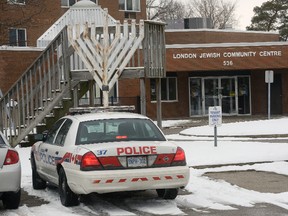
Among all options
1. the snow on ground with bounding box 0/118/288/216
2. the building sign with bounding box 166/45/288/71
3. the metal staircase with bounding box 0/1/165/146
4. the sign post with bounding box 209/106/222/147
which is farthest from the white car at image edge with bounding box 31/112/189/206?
the building sign with bounding box 166/45/288/71

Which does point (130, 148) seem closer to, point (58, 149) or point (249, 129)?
point (58, 149)

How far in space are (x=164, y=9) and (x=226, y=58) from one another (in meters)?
44.1

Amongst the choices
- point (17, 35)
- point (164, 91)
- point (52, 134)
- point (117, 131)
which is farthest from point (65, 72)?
point (17, 35)

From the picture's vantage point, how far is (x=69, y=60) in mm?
17375

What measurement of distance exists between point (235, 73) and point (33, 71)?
67.5 ft

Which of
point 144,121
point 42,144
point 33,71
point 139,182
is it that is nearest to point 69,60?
point 33,71

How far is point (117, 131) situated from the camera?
9.63 metres

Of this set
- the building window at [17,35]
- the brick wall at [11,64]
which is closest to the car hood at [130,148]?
the brick wall at [11,64]

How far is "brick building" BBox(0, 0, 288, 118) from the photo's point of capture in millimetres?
34219

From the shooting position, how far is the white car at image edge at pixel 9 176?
29.3 feet

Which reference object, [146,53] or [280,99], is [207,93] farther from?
[146,53]

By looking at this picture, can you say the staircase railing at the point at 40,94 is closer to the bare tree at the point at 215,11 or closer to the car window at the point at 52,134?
the car window at the point at 52,134

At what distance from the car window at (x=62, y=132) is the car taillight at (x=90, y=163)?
1.19 m

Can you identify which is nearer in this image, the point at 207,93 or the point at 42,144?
the point at 42,144
